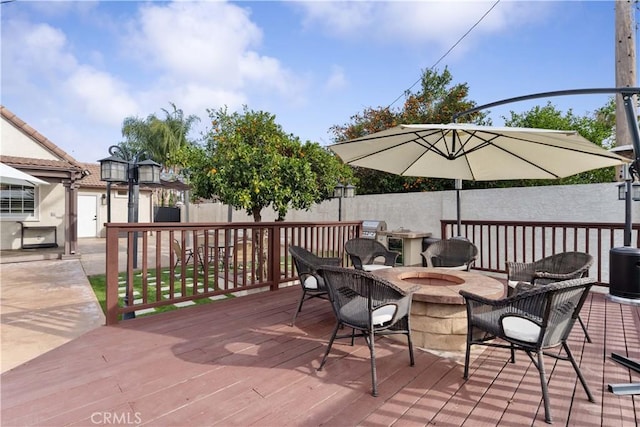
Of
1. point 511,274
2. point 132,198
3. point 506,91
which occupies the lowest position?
point 511,274

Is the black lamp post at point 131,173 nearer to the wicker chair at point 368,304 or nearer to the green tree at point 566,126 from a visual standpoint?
the wicker chair at point 368,304

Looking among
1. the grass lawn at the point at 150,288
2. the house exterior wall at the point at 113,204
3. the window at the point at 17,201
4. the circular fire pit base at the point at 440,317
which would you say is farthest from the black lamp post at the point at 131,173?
the house exterior wall at the point at 113,204

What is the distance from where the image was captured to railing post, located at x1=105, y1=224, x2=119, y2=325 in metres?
3.17

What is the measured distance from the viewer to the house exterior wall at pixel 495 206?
5.95 meters

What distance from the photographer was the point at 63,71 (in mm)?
9828

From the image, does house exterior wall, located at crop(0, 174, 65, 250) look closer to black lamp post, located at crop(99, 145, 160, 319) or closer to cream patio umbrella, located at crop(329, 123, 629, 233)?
black lamp post, located at crop(99, 145, 160, 319)

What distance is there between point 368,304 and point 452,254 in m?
2.85

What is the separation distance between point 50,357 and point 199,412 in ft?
5.15

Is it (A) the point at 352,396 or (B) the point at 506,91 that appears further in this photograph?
(B) the point at 506,91

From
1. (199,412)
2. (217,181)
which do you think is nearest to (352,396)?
(199,412)

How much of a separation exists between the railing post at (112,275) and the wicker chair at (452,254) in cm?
365

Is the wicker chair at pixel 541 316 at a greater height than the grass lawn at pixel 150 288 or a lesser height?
greater

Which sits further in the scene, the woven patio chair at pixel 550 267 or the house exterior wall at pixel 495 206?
the house exterior wall at pixel 495 206

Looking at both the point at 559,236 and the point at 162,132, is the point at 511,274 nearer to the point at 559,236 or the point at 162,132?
the point at 559,236
